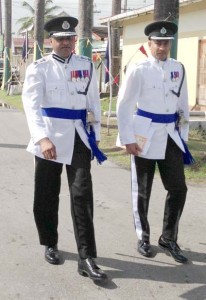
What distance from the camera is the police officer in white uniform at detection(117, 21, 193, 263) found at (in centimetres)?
453

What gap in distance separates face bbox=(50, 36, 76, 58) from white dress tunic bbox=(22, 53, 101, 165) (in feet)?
0.16

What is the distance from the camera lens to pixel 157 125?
4609 millimetres

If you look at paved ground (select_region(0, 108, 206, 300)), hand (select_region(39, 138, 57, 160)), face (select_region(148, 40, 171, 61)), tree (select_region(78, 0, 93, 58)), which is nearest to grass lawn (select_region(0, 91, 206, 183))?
paved ground (select_region(0, 108, 206, 300))

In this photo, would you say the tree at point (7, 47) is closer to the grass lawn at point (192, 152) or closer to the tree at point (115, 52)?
the tree at point (115, 52)

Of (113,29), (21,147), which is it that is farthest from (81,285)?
(113,29)

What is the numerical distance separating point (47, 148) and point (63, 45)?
820 millimetres

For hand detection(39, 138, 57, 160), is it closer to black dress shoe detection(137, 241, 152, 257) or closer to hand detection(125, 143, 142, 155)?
hand detection(125, 143, 142, 155)

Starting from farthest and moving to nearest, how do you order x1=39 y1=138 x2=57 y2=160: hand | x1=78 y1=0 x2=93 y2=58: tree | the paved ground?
x1=78 y1=0 x2=93 y2=58: tree < x1=39 y1=138 x2=57 y2=160: hand < the paved ground

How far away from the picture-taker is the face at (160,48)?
451 centimetres

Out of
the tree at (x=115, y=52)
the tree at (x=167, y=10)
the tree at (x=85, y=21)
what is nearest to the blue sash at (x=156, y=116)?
the tree at (x=167, y=10)

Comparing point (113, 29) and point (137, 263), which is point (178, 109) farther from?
point (113, 29)

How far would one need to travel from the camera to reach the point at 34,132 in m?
4.22

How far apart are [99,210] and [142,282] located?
7.04ft

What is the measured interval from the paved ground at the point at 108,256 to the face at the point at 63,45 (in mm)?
1718
